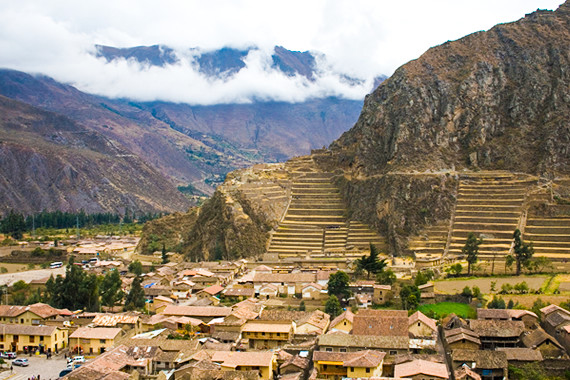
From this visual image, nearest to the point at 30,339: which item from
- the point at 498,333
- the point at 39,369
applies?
the point at 39,369

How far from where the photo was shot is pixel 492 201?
9675 cm

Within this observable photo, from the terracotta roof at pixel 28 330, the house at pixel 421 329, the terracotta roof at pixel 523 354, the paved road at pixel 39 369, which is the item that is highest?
the house at pixel 421 329

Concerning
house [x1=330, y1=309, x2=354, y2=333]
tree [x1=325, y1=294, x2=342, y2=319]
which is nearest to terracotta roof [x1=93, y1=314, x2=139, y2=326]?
house [x1=330, y1=309, x2=354, y2=333]

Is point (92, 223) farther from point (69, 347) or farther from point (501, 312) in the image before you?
point (501, 312)

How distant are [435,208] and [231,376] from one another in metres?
57.7

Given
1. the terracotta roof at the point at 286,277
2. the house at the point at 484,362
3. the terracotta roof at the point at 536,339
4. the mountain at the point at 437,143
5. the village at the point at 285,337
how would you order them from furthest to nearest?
the mountain at the point at 437,143, the terracotta roof at the point at 286,277, the terracotta roof at the point at 536,339, the village at the point at 285,337, the house at the point at 484,362

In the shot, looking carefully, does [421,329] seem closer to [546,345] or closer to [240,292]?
[546,345]

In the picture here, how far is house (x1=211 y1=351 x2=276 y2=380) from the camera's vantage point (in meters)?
48.3

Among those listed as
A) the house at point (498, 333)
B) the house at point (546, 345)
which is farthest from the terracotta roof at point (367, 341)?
the house at point (546, 345)

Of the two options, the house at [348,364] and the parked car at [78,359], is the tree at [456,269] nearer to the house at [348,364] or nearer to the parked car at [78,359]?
the house at [348,364]

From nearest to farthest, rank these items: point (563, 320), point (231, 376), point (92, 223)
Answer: point (231, 376) → point (563, 320) → point (92, 223)

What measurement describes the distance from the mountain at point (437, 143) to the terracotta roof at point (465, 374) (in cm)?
4629

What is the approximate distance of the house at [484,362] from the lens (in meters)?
47.5

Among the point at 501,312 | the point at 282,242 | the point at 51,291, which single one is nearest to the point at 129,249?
the point at 282,242
